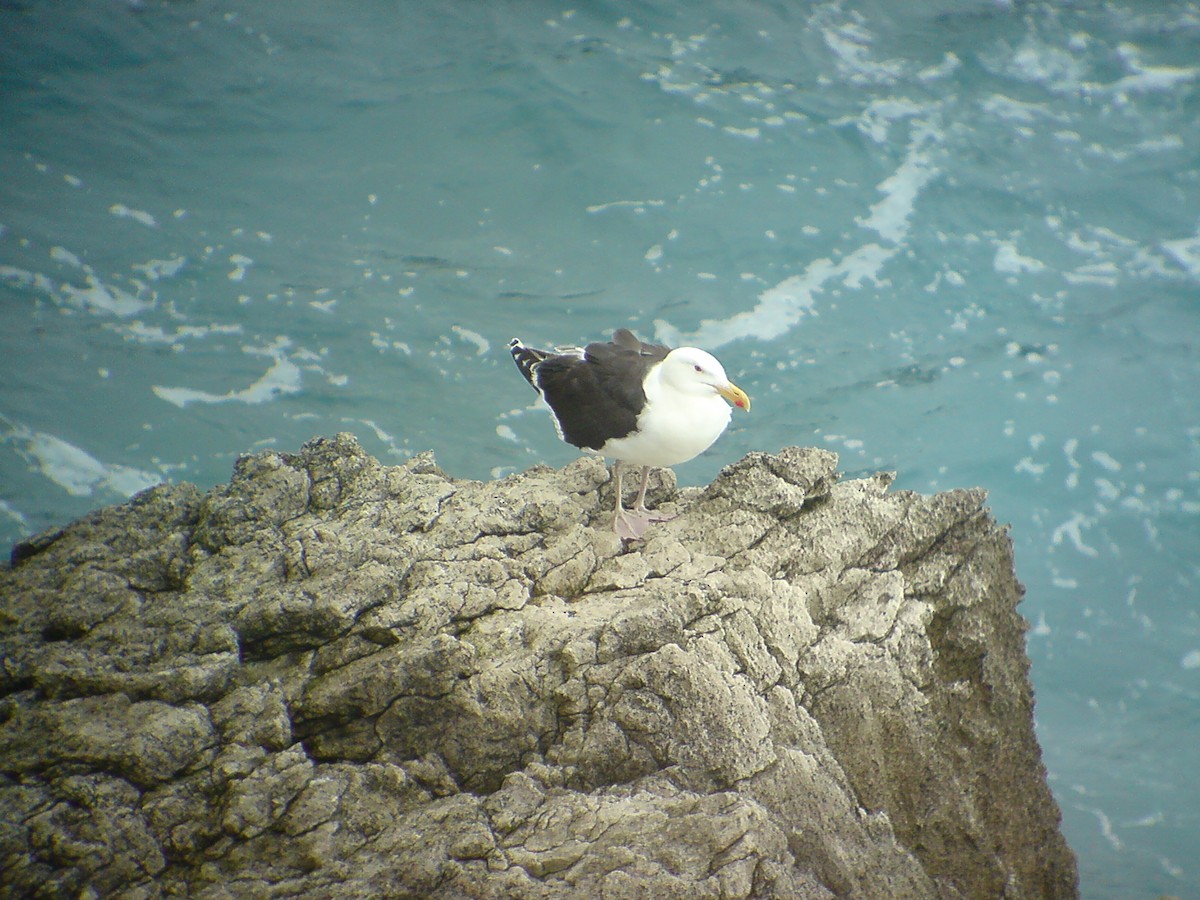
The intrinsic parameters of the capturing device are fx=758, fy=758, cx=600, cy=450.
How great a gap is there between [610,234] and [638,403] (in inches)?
273

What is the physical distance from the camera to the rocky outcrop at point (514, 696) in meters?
2.71

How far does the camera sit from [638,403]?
434 centimetres

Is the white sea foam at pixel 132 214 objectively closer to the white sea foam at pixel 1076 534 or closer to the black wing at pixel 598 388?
the black wing at pixel 598 388

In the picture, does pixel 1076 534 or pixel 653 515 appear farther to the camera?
pixel 1076 534

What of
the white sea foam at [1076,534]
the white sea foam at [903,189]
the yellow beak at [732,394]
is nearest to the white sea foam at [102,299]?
the yellow beak at [732,394]

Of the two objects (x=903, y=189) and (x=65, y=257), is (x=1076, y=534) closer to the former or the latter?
(x=903, y=189)

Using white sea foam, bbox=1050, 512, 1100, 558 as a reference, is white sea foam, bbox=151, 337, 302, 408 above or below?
below

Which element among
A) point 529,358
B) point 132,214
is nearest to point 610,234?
point 529,358

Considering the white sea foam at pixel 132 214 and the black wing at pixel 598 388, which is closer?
the black wing at pixel 598 388

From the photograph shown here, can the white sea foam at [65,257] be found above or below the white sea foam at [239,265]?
below

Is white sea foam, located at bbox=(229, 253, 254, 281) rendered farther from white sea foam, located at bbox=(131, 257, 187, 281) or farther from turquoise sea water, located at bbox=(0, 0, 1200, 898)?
white sea foam, located at bbox=(131, 257, 187, 281)

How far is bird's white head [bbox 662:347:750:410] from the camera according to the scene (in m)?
4.35

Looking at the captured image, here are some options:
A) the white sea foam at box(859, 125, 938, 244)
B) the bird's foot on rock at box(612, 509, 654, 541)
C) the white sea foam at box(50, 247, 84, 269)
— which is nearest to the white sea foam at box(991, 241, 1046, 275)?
the white sea foam at box(859, 125, 938, 244)

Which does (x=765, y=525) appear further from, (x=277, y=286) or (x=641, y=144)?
(x=277, y=286)
